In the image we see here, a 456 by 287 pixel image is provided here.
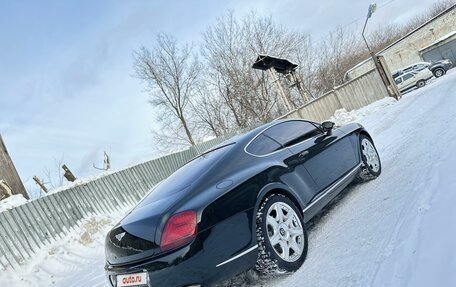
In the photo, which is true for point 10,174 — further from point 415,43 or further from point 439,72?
point 415,43

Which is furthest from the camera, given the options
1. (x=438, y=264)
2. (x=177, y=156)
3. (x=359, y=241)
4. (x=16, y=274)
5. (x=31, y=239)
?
(x=177, y=156)

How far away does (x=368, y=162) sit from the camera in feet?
19.0

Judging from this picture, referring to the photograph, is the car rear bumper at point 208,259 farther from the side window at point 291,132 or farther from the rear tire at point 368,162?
the rear tire at point 368,162

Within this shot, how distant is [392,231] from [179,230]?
6.18 feet

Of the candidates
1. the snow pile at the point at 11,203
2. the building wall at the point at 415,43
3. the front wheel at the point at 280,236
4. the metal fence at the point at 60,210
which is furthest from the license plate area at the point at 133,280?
the building wall at the point at 415,43

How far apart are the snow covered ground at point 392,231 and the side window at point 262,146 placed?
1.09 metres

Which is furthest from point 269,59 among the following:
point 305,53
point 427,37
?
point 427,37

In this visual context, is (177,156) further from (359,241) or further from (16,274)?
(359,241)

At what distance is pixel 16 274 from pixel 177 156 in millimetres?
11482

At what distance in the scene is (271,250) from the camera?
342 cm

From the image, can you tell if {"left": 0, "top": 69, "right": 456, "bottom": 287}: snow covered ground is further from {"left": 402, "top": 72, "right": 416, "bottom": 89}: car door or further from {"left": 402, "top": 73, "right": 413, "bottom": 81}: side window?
{"left": 402, "top": 73, "right": 413, "bottom": 81}: side window

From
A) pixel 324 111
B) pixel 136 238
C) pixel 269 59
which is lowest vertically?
pixel 324 111

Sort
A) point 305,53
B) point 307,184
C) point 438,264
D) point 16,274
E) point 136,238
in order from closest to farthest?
point 438,264, point 136,238, point 307,184, point 16,274, point 305,53

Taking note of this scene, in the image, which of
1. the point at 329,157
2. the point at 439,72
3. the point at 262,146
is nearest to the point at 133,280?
the point at 262,146
